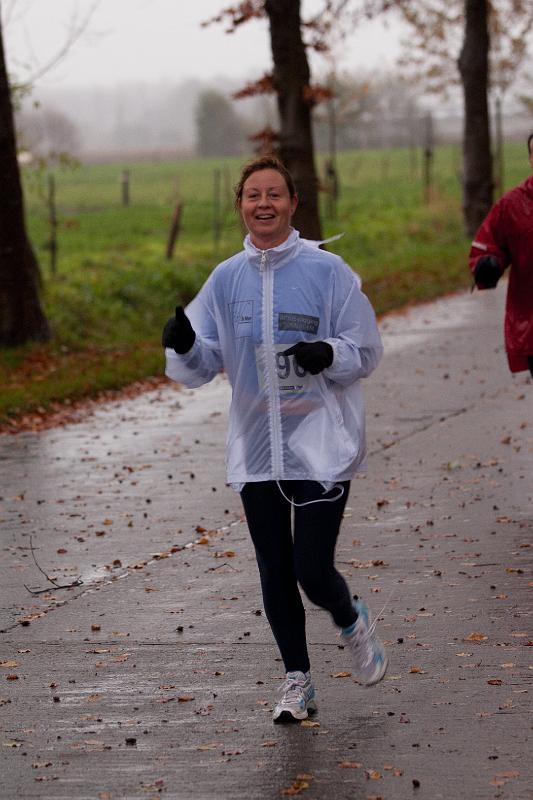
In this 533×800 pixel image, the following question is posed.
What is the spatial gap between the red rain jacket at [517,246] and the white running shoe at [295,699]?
317cm

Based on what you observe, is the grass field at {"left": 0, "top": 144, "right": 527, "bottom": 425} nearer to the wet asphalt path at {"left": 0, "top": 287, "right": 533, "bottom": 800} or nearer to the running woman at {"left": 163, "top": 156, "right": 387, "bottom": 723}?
the running woman at {"left": 163, "top": 156, "right": 387, "bottom": 723}

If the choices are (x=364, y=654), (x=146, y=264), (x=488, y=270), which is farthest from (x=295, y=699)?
(x=146, y=264)

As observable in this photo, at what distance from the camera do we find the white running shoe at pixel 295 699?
4.93 metres

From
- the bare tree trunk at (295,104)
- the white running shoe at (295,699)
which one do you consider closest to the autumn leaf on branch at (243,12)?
the bare tree trunk at (295,104)

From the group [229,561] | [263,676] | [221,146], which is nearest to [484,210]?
[229,561]

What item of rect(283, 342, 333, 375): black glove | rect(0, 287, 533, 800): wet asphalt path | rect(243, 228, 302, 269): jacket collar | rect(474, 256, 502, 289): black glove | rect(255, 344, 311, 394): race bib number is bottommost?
rect(0, 287, 533, 800): wet asphalt path

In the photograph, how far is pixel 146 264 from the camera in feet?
82.1

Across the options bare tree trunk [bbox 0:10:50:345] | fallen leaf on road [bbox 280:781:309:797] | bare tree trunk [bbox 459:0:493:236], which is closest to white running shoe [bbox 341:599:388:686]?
fallen leaf on road [bbox 280:781:309:797]

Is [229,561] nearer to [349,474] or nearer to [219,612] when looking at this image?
[219,612]

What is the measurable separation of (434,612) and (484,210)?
82.6 feet

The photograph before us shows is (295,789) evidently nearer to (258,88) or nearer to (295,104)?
(258,88)

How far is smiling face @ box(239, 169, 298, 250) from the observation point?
4980mm

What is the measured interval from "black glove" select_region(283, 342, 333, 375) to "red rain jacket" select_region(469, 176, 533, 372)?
3011mm

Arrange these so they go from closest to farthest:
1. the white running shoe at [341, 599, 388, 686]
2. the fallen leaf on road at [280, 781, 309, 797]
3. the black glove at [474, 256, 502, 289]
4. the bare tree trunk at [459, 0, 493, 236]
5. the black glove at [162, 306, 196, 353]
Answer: the fallen leaf on road at [280, 781, 309, 797] < the black glove at [162, 306, 196, 353] < the white running shoe at [341, 599, 388, 686] < the black glove at [474, 256, 502, 289] < the bare tree trunk at [459, 0, 493, 236]
